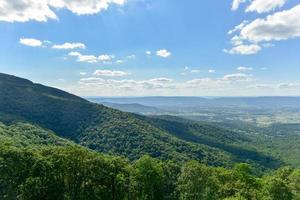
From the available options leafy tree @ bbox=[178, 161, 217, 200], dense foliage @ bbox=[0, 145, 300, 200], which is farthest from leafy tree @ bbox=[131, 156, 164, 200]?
leafy tree @ bbox=[178, 161, 217, 200]

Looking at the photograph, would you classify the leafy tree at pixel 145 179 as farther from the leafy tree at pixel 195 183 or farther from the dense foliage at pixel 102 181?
the leafy tree at pixel 195 183

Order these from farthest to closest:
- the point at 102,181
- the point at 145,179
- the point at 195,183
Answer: the point at 195,183
the point at 145,179
the point at 102,181

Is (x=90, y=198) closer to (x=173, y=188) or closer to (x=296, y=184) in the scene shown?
(x=173, y=188)

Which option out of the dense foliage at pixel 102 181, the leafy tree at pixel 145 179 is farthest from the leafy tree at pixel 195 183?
the leafy tree at pixel 145 179

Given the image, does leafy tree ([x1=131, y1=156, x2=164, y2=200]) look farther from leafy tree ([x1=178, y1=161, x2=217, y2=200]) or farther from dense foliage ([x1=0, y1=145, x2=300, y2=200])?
leafy tree ([x1=178, y1=161, x2=217, y2=200])

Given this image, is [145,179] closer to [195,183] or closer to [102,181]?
[102,181]

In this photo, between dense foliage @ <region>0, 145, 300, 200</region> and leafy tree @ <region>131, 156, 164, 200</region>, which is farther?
leafy tree @ <region>131, 156, 164, 200</region>

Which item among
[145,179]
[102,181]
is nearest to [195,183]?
[145,179]

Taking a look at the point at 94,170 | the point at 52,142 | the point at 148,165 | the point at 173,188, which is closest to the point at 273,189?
the point at 173,188
